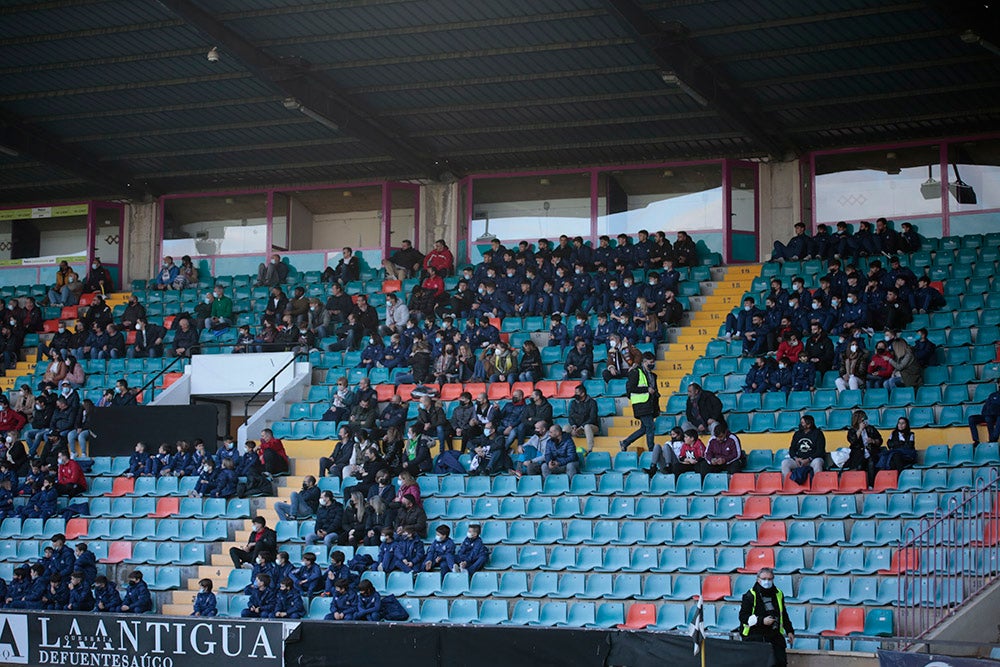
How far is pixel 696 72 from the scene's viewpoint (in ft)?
72.6

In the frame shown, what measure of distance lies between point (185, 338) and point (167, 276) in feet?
12.0

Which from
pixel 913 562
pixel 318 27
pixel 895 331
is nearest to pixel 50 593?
pixel 318 27

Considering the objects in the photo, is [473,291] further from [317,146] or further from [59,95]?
[59,95]

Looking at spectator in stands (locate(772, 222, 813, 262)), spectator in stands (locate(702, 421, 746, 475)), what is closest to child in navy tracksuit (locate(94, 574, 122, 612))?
spectator in stands (locate(702, 421, 746, 475))

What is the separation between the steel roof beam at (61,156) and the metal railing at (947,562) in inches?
751

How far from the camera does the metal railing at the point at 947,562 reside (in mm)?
14250

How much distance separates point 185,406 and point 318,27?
256 inches

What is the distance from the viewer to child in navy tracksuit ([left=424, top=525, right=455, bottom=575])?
57.3 ft

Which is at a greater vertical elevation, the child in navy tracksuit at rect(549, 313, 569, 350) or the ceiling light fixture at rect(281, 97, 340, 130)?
the ceiling light fixture at rect(281, 97, 340, 130)

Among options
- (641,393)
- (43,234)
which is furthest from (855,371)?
(43,234)

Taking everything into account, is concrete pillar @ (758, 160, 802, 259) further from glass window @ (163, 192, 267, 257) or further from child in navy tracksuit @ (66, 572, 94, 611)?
child in navy tracksuit @ (66, 572, 94, 611)

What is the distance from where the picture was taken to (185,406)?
22.1 meters

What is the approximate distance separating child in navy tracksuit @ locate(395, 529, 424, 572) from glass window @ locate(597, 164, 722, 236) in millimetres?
11096

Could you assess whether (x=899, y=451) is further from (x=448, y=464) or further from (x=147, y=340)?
(x=147, y=340)
